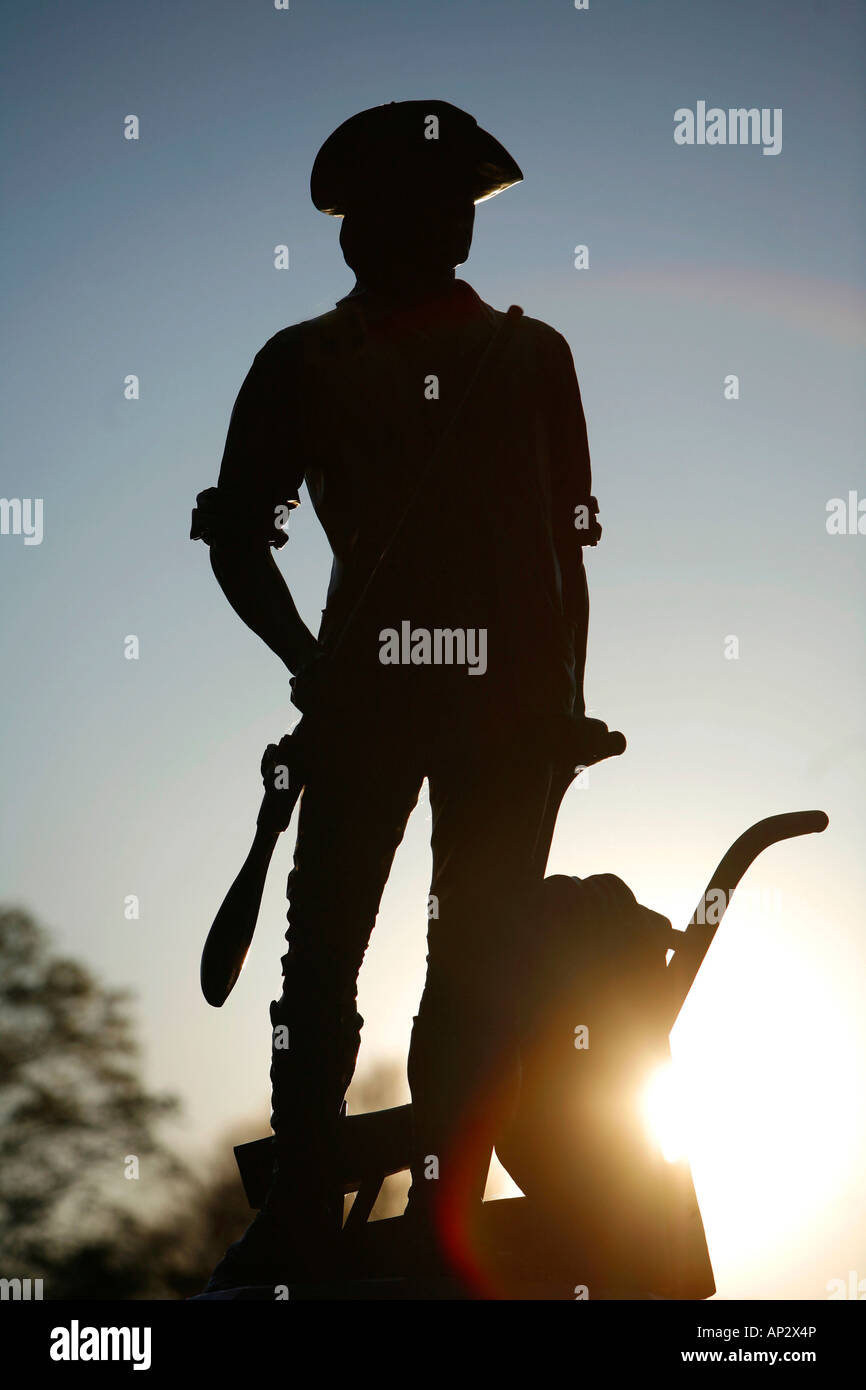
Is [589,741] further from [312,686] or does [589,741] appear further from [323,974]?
[323,974]

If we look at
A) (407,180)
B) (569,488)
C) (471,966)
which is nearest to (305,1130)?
(471,966)

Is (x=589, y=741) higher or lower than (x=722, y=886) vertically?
higher

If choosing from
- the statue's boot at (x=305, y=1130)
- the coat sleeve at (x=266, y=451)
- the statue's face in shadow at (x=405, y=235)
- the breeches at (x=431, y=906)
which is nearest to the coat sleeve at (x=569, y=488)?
the statue's face in shadow at (x=405, y=235)

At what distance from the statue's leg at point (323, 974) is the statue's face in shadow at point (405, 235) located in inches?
65.0

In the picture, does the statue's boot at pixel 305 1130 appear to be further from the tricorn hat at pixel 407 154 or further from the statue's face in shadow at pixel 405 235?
the tricorn hat at pixel 407 154

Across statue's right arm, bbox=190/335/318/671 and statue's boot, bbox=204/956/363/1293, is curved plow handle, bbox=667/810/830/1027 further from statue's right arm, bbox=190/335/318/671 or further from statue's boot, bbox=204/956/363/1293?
statue's right arm, bbox=190/335/318/671

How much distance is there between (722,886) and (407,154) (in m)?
2.69

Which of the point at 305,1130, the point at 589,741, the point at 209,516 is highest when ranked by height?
the point at 209,516

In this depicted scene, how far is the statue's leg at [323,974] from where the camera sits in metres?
4.46

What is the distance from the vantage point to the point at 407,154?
5.12 metres

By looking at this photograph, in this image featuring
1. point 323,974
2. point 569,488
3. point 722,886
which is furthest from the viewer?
point 569,488

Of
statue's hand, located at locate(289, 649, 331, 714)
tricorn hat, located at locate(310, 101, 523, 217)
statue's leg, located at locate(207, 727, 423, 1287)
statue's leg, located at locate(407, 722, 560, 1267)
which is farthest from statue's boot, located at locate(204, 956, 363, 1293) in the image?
tricorn hat, located at locate(310, 101, 523, 217)

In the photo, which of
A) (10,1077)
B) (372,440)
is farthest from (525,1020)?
(10,1077)
